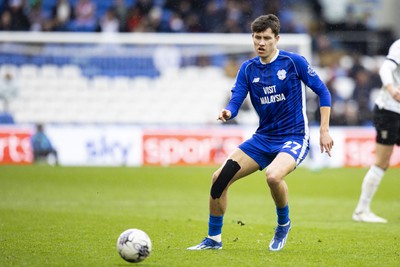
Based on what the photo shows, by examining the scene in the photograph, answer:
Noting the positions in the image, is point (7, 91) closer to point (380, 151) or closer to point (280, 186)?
point (380, 151)

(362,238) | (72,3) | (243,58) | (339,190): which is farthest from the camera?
(72,3)

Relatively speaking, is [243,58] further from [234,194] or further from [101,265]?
[101,265]

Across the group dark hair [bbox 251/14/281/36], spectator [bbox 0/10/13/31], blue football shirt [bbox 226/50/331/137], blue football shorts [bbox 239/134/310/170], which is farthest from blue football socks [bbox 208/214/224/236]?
spectator [bbox 0/10/13/31]

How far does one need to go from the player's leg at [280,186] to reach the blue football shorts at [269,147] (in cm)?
14

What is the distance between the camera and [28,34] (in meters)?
23.5

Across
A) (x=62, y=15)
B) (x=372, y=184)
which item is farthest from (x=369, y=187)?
(x=62, y=15)

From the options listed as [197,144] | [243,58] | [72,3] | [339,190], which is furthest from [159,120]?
[339,190]

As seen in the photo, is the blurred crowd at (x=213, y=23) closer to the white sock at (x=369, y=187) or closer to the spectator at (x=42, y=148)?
the spectator at (x=42, y=148)

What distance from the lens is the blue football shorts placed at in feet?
28.1

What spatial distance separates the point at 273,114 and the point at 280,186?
76cm

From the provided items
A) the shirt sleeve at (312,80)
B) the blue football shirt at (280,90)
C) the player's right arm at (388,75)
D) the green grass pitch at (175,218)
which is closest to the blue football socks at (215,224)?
the green grass pitch at (175,218)

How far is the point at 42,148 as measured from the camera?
22.6 m

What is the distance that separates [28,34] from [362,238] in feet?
51.7

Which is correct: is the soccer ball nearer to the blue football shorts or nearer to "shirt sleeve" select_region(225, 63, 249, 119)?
the blue football shorts
